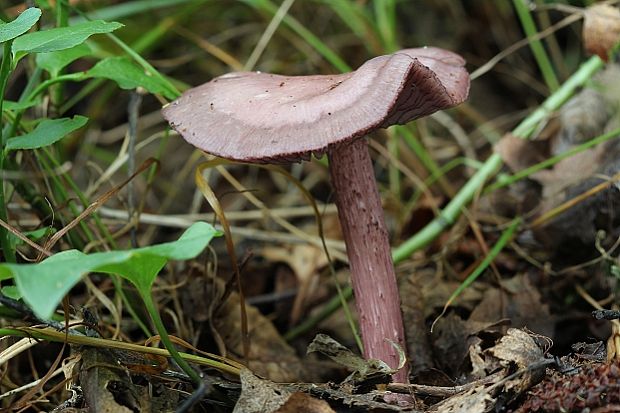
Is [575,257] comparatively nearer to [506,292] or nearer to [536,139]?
[506,292]

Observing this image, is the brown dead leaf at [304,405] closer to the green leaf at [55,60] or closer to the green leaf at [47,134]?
the green leaf at [47,134]

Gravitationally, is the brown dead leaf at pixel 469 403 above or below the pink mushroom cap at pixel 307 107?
below

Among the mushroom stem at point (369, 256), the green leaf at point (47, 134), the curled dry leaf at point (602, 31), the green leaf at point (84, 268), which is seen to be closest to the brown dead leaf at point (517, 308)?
the mushroom stem at point (369, 256)

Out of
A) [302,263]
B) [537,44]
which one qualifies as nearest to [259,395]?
[302,263]

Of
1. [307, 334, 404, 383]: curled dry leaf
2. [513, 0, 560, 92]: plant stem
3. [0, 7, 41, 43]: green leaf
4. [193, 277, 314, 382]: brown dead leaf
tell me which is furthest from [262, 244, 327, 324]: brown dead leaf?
[0, 7, 41, 43]: green leaf

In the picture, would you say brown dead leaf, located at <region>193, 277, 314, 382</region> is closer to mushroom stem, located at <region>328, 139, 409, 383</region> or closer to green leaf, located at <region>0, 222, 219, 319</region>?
mushroom stem, located at <region>328, 139, 409, 383</region>

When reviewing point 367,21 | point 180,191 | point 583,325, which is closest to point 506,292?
point 583,325
